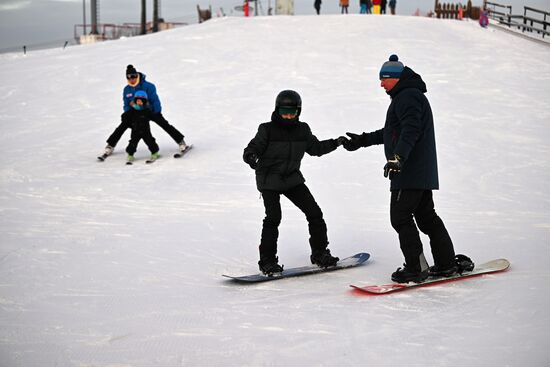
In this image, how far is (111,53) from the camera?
67.7 feet

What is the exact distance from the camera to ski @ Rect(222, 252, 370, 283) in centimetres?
513

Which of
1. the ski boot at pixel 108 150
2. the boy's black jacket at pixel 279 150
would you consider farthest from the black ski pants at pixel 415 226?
the ski boot at pixel 108 150

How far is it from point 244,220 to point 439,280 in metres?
2.87

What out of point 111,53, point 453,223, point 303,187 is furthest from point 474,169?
point 111,53

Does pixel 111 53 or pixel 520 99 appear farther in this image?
pixel 111 53

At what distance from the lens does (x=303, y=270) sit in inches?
211

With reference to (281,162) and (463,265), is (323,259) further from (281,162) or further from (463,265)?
(463,265)

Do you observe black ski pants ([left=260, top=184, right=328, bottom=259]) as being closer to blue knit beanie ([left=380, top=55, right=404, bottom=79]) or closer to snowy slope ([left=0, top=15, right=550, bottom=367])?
snowy slope ([left=0, top=15, right=550, bottom=367])

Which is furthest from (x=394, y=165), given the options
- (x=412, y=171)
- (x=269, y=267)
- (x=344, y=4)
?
(x=344, y=4)

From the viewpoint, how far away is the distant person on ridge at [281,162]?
506 centimetres

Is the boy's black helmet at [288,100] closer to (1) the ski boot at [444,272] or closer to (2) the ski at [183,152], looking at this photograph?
(1) the ski boot at [444,272]

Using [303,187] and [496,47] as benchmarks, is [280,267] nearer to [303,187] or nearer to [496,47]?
[303,187]

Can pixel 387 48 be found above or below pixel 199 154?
above

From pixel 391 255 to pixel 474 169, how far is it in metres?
4.23
